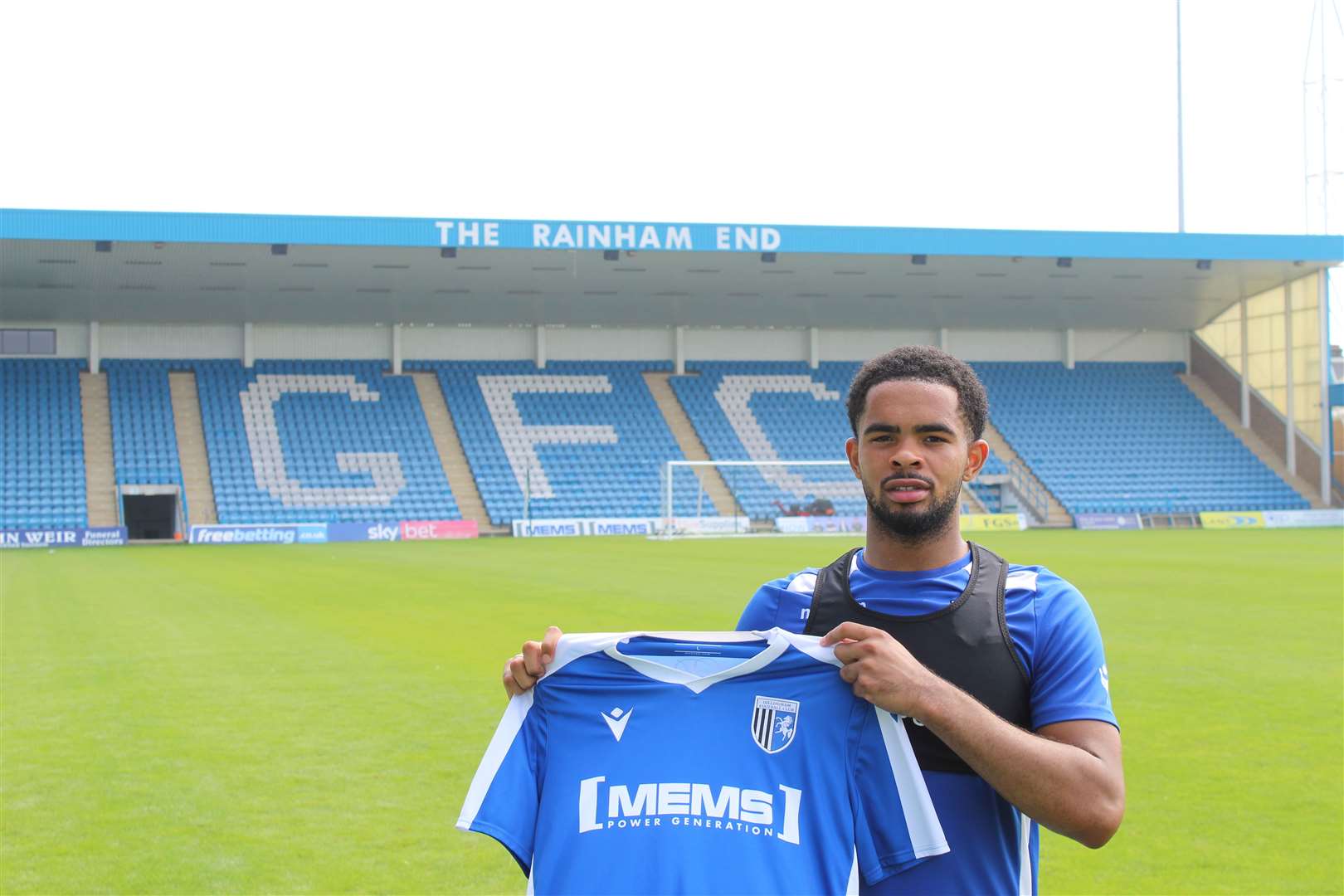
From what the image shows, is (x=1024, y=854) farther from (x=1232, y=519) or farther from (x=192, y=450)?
(x=1232, y=519)

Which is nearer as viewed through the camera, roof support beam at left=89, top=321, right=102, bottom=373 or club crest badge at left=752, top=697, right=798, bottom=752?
club crest badge at left=752, top=697, right=798, bottom=752

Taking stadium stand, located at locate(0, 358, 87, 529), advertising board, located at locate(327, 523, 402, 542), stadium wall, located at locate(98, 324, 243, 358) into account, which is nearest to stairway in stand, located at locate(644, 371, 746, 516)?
advertising board, located at locate(327, 523, 402, 542)

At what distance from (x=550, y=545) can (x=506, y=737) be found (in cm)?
3008

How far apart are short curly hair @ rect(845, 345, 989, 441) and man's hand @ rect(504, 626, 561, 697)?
80 cm

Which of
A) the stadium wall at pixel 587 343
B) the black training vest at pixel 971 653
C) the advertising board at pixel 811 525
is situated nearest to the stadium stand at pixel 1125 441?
the stadium wall at pixel 587 343

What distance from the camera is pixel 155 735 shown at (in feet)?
27.6

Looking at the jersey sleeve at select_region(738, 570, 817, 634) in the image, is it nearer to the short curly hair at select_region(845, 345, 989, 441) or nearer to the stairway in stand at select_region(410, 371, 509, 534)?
the short curly hair at select_region(845, 345, 989, 441)

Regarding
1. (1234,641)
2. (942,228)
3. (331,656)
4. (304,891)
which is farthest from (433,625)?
(942,228)

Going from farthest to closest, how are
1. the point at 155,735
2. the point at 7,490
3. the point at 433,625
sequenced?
the point at 7,490, the point at 433,625, the point at 155,735

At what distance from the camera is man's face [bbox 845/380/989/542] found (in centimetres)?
261

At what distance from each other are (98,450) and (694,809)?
40.6 m

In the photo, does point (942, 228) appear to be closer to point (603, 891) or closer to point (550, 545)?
point (550, 545)

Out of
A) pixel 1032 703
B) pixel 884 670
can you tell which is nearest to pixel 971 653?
pixel 1032 703

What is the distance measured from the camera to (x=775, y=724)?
2.66 meters
